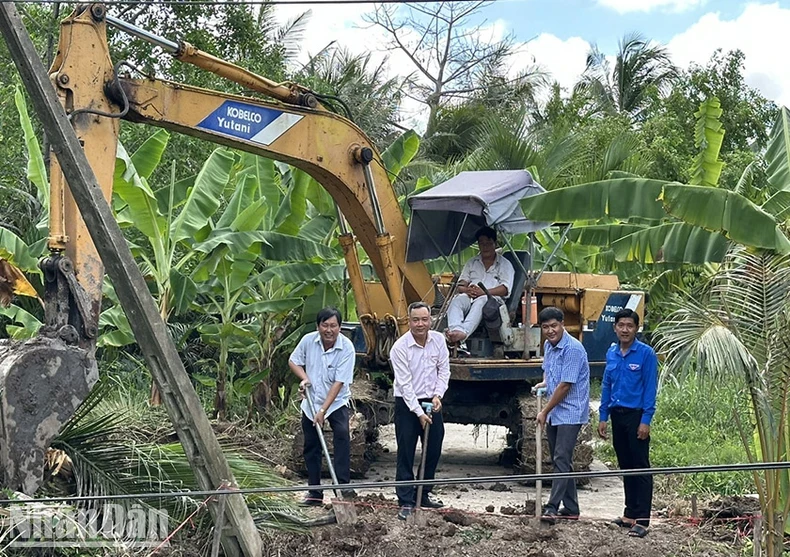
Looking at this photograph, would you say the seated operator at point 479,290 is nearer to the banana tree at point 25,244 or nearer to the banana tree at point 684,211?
the banana tree at point 684,211

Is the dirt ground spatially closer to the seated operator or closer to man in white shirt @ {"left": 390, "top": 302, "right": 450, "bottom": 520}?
man in white shirt @ {"left": 390, "top": 302, "right": 450, "bottom": 520}

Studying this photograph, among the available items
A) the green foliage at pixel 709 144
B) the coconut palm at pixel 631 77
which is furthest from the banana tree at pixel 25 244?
the coconut palm at pixel 631 77

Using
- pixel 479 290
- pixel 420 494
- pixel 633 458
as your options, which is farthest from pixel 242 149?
pixel 633 458

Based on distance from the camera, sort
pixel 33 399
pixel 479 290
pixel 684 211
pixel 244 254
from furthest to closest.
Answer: pixel 244 254 → pixel 479 290 → pixel 684 211 → pixel 33 399

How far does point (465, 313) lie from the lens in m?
11.1

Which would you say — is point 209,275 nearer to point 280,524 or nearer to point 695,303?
point 280,524

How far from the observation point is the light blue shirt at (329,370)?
9055mm

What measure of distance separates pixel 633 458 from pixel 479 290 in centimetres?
294

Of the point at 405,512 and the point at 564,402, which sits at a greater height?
the point at 564,402

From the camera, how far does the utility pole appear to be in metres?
5.96

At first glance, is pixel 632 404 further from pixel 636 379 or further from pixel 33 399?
pixel 33 399

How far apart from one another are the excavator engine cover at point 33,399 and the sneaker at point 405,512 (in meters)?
2.66

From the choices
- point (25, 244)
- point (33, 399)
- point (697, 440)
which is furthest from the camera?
point (697, 440)

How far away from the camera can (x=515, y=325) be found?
37.8 ft
